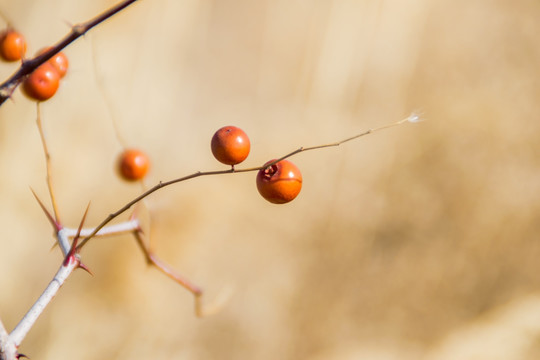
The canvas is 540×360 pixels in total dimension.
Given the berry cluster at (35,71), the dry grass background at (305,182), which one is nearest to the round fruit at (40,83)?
the berry cluster at (35,71)

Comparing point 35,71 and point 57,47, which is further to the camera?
point 35,71

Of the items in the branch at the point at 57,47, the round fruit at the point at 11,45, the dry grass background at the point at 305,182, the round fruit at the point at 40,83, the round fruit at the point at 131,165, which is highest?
the dry grass background at the point at 305,182

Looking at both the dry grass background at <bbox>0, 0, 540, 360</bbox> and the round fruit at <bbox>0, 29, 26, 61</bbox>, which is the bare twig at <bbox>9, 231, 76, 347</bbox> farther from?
the dry grass background at <bbox>0, 0, 540, 360</bbox>

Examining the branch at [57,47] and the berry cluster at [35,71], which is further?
the berry cluster at [35,71]

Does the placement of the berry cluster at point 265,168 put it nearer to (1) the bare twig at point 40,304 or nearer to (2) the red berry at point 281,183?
(2) the red berry at point 281,183

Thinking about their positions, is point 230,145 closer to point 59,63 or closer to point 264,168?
point 264,168

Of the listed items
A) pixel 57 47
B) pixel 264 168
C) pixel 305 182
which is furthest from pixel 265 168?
pixel 305 182

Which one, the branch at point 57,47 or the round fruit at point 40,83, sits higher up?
the round fruit at point 40,83

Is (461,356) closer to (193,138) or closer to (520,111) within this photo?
(520,111)
